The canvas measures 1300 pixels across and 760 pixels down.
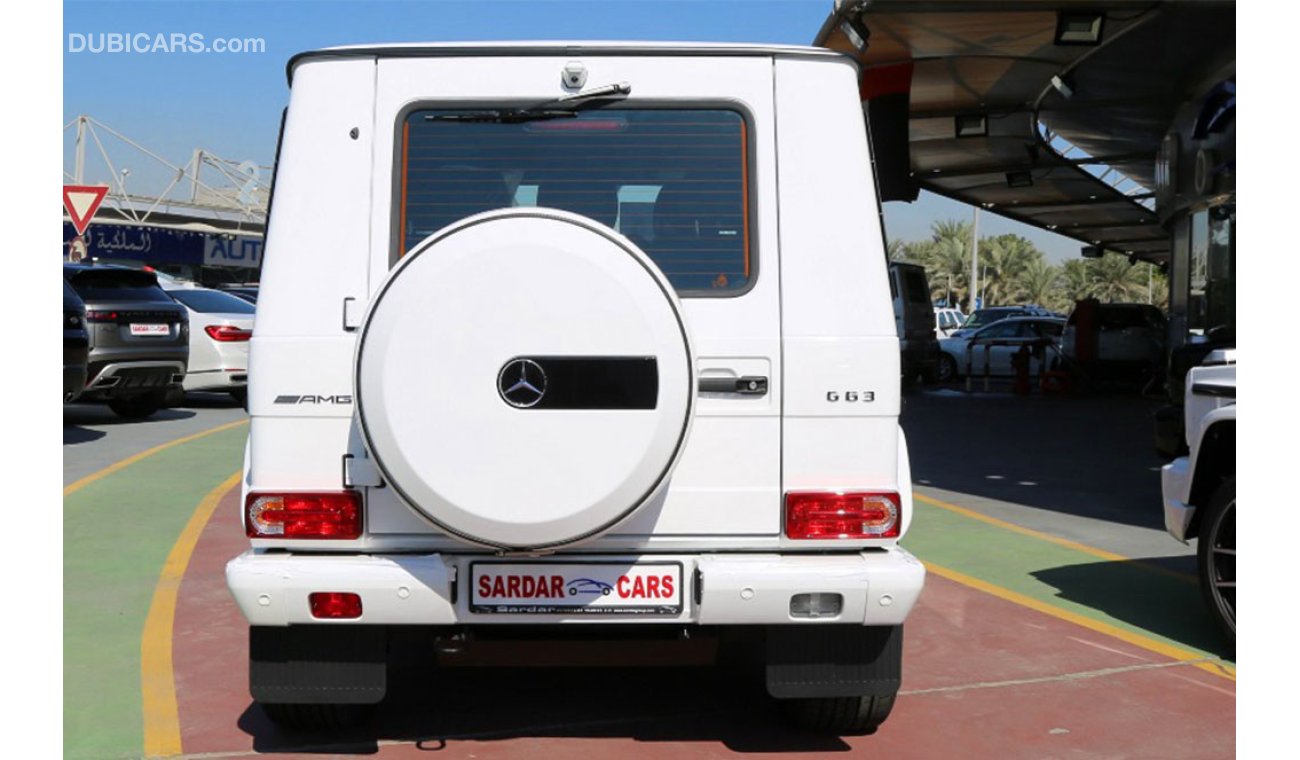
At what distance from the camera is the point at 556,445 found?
12.9 feet

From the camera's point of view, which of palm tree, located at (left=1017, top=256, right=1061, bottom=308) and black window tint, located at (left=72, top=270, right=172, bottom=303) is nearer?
black window tint, located at (left=72, top=270, right=172, bottom=303)

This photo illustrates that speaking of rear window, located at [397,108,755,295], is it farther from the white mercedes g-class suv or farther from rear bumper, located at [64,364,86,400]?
rear bumper, located at [64,364,86,400]

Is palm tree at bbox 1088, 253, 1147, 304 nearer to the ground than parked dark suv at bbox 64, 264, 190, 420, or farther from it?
farther from it

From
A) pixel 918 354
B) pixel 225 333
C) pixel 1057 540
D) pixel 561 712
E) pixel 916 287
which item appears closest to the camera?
pixel 561 712

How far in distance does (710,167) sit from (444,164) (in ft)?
2.66

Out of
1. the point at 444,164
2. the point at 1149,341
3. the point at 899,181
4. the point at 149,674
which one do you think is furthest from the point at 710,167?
the point at 1149,341

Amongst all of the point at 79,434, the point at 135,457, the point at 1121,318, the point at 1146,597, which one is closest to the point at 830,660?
the point at 1146,597

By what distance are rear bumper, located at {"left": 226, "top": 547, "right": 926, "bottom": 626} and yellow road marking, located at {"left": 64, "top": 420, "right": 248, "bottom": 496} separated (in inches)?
273

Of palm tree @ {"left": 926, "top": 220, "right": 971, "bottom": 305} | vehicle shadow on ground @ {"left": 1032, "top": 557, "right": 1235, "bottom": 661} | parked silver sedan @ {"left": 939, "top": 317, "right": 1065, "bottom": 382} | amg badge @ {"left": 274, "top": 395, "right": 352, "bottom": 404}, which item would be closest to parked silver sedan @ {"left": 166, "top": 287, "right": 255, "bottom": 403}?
vehicle shadow on ground @ {"left": 1032, "top": 557, "right": 1235, "bottom": 661}

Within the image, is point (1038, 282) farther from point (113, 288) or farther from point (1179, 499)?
point (1179, 499)

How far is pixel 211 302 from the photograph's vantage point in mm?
18219

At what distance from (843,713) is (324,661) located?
5.41ft

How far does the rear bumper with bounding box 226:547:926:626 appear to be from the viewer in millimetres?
4207

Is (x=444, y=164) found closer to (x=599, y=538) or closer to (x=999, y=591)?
(x=599, y=538)
